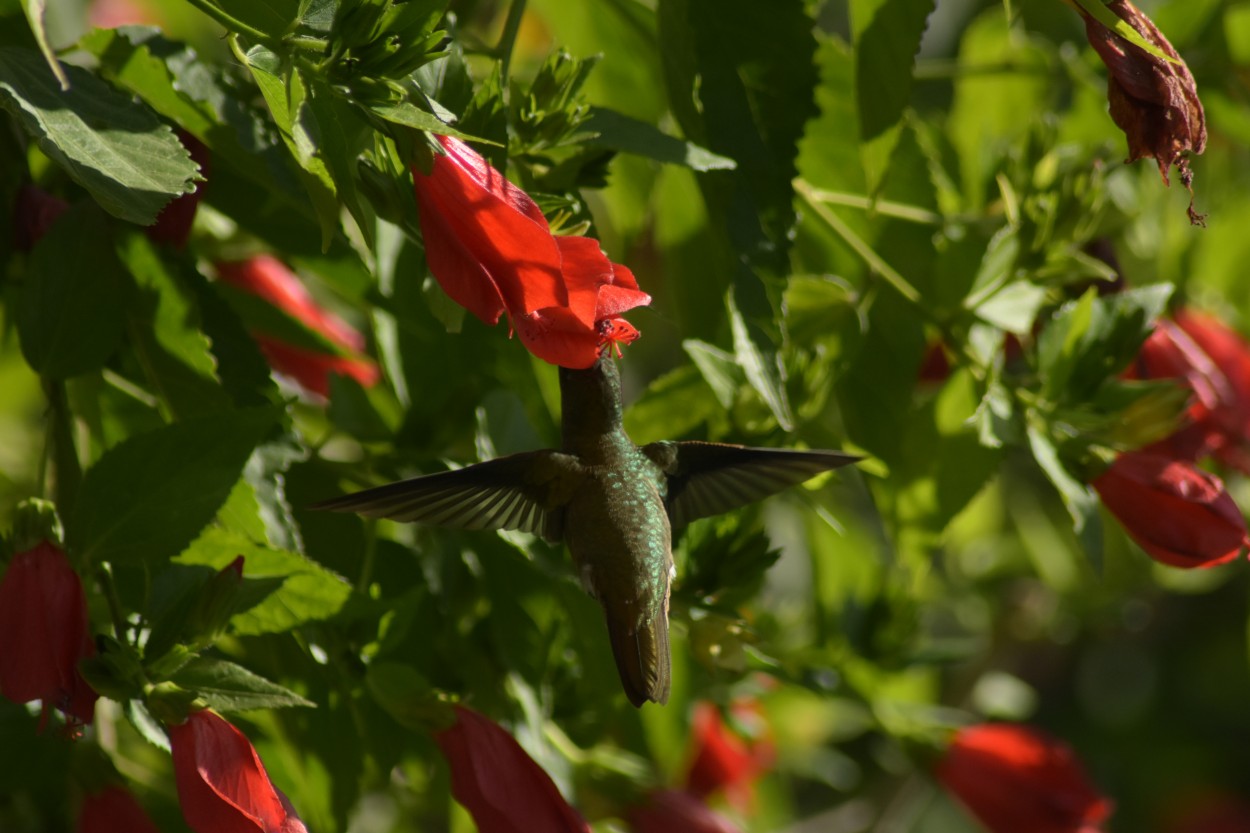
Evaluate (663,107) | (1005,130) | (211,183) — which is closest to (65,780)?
(211,183)

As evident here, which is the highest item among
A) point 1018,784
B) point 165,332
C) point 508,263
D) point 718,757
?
point 508,263

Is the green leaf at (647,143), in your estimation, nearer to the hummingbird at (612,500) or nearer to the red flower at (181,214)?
the hummingbird at (612,500)

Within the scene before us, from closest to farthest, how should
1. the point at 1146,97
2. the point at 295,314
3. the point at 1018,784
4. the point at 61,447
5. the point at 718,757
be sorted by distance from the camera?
1. the point at 1146,97
2. the point at 61,447
3. the point at 295,314
4. the point at 1018,784
5. the point at 718,757

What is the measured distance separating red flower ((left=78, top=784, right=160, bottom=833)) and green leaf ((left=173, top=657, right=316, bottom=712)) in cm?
15

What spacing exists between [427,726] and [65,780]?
251 millimetres

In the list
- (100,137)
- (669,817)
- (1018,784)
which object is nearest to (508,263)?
(100,137)

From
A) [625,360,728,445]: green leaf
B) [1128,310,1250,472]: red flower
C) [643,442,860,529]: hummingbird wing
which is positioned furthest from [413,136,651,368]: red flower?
[1128,310,1250,472]: red flower

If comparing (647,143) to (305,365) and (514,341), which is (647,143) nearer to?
(514,341)

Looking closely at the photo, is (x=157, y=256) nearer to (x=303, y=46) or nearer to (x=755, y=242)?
(x=303, y=46)

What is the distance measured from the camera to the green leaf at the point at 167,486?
2.35 ft

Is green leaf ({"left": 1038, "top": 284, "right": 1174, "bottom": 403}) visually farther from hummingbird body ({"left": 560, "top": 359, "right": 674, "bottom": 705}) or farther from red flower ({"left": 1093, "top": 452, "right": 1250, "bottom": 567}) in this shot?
hummingbird body ({"left": 560, "top": 359, "right": 674, "bottom": 705})

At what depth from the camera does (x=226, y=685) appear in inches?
27.4

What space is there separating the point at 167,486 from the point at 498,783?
252mm

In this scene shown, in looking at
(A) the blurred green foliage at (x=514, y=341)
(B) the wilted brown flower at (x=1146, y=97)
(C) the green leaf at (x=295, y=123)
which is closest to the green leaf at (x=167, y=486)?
(A) the blurred green foliage at (x=514, y=341)
